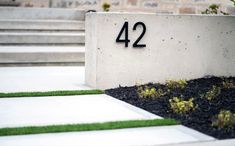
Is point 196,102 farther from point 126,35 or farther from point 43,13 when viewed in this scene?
point 43,13

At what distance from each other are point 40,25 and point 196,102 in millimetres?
6909

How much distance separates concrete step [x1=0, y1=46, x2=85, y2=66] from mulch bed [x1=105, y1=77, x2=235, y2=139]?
2.96m

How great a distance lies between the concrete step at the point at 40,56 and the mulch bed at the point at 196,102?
2962 mm

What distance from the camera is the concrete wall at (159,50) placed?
24.2ft

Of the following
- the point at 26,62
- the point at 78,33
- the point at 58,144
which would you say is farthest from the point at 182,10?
the point at 58,144

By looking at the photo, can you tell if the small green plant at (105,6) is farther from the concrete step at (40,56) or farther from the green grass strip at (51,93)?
the green grass strip at (51,93)

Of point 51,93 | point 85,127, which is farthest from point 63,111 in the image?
point 51,93

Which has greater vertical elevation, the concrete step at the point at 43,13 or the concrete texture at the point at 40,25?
the concrete step at the point at 43,13

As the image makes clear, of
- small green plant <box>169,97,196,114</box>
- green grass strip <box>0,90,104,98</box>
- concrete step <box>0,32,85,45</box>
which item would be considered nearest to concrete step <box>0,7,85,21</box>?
concrete step <box>0,32,85,45</box>

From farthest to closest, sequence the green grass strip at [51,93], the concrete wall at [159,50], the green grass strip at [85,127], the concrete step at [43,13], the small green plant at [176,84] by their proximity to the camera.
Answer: the concrete step at [43,13] → the concrete wall at [159,50] → the small green plant at [176,84] → the green grass strip at [51,93] → the green grass strip at [85,127]

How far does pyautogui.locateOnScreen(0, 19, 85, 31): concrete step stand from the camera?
1173 centimetres

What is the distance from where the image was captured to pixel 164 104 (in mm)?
6023

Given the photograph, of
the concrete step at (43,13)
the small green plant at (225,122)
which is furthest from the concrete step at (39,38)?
the small green plant at (225,122)

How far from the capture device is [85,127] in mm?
4773
